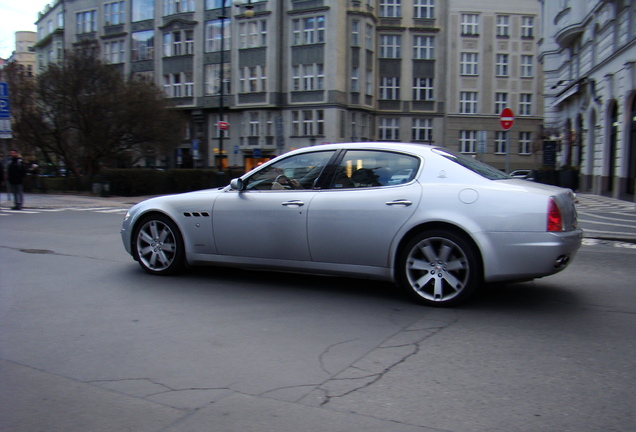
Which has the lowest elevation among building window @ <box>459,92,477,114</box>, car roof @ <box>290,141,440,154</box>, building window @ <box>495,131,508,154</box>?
car roof @ <box>290,141,440,154</box>

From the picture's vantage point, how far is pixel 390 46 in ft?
169

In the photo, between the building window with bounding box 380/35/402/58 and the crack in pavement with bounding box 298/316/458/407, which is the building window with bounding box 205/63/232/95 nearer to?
the building window with bounding box 380/35/402/58

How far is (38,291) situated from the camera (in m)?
6.41

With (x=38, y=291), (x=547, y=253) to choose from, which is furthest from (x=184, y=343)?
(x=547, y=253)

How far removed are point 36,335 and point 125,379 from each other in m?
1.40

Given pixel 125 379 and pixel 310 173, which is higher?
pixel 310 173

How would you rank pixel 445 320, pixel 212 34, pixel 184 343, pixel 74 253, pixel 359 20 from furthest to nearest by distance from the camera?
pixel 212 34
pixel 359 20
pixel 74 253
pixel 445 320
pixel 184 343

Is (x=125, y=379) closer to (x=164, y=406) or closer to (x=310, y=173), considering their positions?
(x=164, y=406)

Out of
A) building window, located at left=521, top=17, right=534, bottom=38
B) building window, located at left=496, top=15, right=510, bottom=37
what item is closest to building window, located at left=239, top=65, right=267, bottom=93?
building window, located at left=496, top=15, right=510, bottom=37

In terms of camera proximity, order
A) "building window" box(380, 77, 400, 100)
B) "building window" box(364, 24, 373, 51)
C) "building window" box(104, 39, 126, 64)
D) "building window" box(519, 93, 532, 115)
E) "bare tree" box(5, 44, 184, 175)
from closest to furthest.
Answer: "bare tree" box(5, 44, 184, 175) < "building window" box(364, 24, 373, 51) < "building window" box(380, 77, 400, 100) < "building window" box(104, 39, 126, 64) < "building window" box(519, 93, 532, 115)

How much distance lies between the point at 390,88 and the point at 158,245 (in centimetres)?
4656

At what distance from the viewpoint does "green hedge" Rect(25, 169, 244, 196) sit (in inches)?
1022

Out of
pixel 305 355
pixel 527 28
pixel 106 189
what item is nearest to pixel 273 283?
pixel 305 355

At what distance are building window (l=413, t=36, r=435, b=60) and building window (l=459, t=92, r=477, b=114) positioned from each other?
459 centimetres
